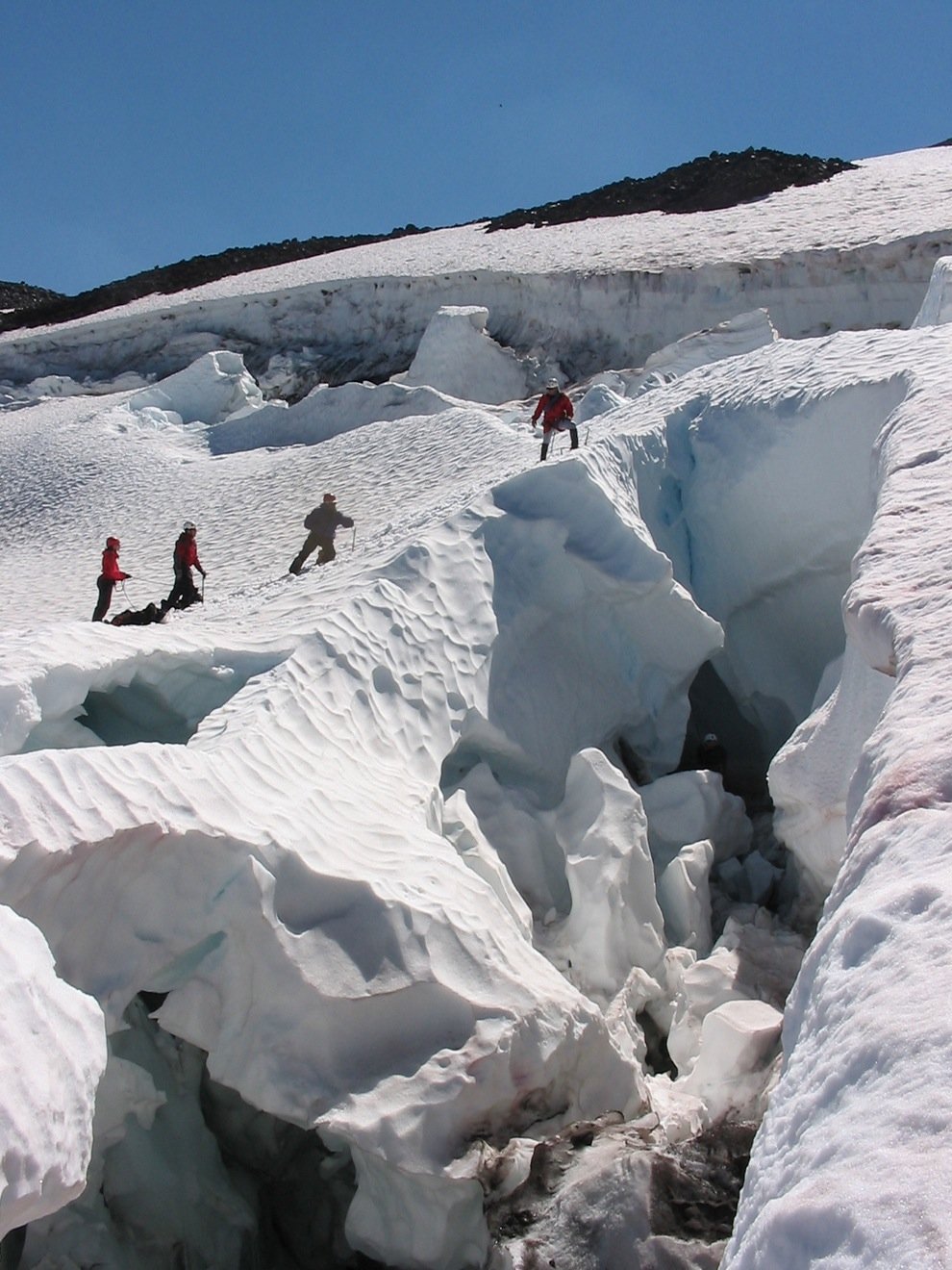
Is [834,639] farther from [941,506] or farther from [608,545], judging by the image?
[941,506]

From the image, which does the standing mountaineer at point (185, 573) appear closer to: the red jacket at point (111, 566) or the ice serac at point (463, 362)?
the red jacket at point (111, 566)

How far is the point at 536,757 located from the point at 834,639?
1.99 meters

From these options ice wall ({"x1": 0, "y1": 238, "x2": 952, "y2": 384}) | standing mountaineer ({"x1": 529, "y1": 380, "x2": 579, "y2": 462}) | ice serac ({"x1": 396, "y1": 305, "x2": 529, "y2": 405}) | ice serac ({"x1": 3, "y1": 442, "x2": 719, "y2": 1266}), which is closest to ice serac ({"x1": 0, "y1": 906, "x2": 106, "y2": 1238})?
ice serac ({"x1": 3, "y1": 442, "x2": 719, "y2": 1266})

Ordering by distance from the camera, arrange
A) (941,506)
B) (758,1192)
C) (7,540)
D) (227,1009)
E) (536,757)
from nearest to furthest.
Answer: (758,1192) → (227,1009) → (941,506) → (536,757) → (7,540)

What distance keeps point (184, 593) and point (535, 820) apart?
3529 millimetres

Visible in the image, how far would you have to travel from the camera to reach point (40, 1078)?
6.30 feet

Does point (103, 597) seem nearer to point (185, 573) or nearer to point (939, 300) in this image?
point (185, 573)

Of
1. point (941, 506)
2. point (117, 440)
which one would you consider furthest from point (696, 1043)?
point (117, 440)

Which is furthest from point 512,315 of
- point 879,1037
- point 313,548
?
point 879,1037

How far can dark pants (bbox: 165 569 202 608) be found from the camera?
732 cm

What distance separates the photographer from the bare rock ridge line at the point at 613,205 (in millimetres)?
19578

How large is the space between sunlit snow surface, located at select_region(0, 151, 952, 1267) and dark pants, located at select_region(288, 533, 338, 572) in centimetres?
34

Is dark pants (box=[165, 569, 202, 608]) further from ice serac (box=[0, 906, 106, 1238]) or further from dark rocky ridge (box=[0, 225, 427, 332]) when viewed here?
dark rocky ridge (box=[0, 225, 427, 332])

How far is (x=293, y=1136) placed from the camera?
363cm
